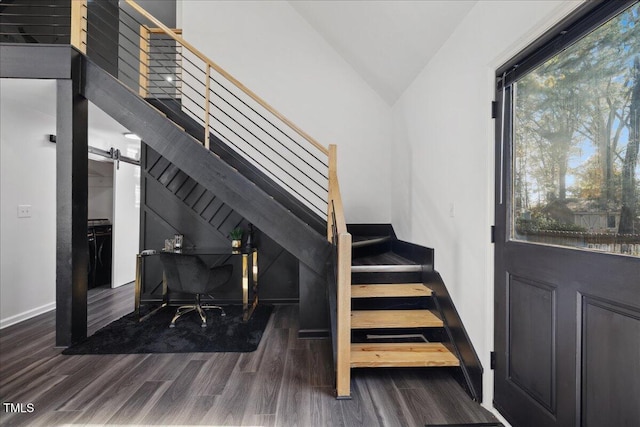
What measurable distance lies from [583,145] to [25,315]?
5024 mm

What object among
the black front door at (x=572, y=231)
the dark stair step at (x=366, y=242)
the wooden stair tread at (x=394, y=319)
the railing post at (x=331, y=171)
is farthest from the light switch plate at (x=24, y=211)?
the black front door at (x=572, y=231)

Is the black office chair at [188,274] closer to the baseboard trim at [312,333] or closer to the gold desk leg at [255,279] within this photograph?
the gold desk leg at [255,279]

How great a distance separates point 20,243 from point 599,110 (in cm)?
495

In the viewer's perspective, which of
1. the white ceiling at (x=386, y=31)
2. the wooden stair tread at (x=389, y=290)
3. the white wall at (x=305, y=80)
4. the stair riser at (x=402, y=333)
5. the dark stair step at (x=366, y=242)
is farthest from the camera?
the white wall at (x=305, y=80)

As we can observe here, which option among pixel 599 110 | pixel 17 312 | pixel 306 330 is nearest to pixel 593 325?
pixel 599 110

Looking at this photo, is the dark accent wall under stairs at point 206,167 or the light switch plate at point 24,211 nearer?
the dark accent wall under stairs at point 206,167

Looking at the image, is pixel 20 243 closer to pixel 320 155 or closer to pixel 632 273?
pixel 320 155

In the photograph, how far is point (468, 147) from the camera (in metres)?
2.07

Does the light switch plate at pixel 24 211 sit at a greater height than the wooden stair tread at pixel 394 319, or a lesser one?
greater

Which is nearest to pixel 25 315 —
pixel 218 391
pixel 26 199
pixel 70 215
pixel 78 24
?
pixel 26 199

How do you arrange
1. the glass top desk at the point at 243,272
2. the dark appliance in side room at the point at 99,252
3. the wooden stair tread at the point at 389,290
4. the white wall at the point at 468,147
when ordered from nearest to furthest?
the white wall at the point at 468,147 → the wooden stair tread at the point at 389,290 → the glass top desk at the point at 243,272 → the dark appliance in side room at the point at 99,252

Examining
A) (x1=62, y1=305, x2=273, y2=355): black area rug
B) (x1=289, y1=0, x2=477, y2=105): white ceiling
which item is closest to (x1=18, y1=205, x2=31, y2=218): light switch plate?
(x1=62, y1=305, x2=273, y2=355): black area rug

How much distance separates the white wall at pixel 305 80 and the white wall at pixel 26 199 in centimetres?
210

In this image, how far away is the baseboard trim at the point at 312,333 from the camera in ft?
9.11
